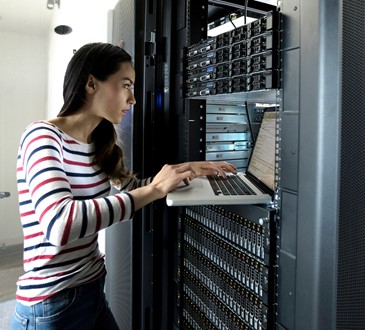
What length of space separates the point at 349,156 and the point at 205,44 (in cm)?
62

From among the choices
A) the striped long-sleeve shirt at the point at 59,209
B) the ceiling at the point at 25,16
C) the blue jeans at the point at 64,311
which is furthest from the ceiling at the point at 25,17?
the blue jeans at the point at 64,311

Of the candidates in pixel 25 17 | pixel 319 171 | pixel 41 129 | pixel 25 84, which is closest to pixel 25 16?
pixel 25 17

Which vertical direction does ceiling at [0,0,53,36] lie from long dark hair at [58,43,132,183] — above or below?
above

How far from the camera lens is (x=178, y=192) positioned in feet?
2.95

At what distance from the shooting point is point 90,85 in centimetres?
96

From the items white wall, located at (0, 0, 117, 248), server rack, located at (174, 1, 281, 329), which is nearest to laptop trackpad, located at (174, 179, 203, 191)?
server rack, located at (174, 1, 281, 329)

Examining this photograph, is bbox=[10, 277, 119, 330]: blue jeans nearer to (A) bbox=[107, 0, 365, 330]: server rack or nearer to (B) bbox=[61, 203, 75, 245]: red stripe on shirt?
(B) bbox=[61, 203, 75, 245]: red stripe on shirt

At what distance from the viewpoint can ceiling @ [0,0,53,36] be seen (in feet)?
7.97

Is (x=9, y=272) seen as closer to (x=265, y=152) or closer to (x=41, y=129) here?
(x=41, y=129)

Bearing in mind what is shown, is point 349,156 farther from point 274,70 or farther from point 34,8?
point 34,8

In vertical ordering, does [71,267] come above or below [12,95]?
below

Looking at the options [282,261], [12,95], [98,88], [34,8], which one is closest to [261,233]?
[282,261]

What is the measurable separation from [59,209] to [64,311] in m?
0.35

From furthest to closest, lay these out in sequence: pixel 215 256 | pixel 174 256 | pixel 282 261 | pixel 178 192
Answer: pixel 174 256
pixel 215 256
pixel 178 192
pixel 282 261
